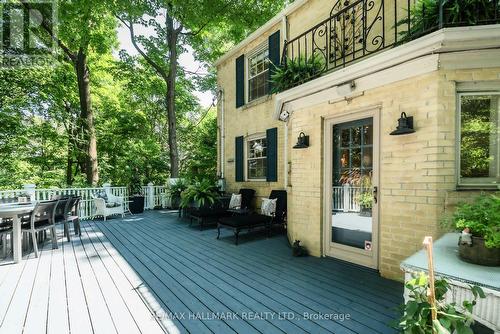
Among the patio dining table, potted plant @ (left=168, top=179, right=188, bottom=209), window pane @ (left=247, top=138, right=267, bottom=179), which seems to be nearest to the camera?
the patio dining table

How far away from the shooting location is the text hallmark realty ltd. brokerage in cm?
243

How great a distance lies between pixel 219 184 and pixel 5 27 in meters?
10.0

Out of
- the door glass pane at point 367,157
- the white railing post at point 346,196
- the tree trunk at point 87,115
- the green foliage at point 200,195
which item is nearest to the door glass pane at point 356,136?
the door glass pane at point 367,157

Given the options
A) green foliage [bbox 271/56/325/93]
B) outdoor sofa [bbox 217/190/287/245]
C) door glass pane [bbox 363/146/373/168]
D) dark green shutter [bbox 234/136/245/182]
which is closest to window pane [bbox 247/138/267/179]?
dark green shutter [bbox 234/136/245/182]

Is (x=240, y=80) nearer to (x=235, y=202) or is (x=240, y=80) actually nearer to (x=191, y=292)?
(x=235, y=202)

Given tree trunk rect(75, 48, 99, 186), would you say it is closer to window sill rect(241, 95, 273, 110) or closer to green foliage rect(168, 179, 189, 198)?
green foliage rect(168, 179, 189, 198)

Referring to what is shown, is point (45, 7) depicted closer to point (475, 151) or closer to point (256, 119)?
point (256, 119)

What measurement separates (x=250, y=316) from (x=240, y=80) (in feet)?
23.2

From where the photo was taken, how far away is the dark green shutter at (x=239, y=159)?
7.96 meters

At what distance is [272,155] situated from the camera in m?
6.70

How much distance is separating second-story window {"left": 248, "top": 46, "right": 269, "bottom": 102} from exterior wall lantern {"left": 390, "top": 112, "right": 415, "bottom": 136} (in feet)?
15.4

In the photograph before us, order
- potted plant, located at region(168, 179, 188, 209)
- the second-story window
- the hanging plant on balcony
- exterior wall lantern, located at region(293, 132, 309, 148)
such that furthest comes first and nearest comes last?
potted plant, located at region(168, 179, 188, 209)
the second-story window
exterior wall lantern, located at region(293, 132, 309, 148)
the hanging plant on balcony

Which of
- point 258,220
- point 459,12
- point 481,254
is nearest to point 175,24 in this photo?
point 258,220

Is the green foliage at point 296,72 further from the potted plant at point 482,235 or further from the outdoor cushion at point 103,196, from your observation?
the outdoor cushion at point 103,196
